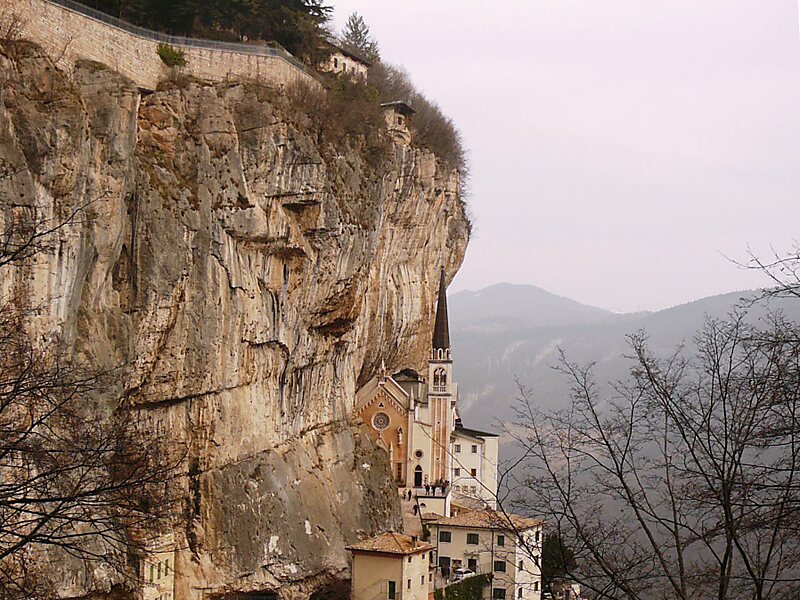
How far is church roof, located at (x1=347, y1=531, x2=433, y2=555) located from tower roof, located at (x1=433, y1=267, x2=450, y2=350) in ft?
56.2

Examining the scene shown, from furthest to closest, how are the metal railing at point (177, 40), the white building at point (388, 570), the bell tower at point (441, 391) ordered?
the bell tower at point (441, 391) < the white building at point (388, 570) < the metal railing at point (177, 40)

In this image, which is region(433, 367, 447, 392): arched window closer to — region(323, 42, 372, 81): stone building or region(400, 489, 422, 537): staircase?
region(400, 489, 422, 537): staircase

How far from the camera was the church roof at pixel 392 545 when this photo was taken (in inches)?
1388

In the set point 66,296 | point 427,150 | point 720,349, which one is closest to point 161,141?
point 66,296

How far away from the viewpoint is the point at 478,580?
38688 millimetres

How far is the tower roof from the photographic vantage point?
52.8m

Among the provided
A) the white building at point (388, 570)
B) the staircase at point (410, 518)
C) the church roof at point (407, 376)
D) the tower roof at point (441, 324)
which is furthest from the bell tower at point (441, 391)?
the white building at point (388, 570)

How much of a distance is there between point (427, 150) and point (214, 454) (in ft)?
60.8

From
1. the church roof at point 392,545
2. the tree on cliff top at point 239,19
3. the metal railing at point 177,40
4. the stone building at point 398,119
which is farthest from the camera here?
the stone building at point 398,119

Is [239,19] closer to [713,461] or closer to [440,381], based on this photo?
[440,381]

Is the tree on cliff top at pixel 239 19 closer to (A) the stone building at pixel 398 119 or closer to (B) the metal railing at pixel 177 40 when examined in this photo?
(B) the metal railing at pixel 177 40

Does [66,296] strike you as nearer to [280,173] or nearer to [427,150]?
[280,173]

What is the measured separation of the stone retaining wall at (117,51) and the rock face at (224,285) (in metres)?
0.60

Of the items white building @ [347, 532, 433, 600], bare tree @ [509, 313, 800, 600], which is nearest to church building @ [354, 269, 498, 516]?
white building @ [347, 532, 433, 600]
